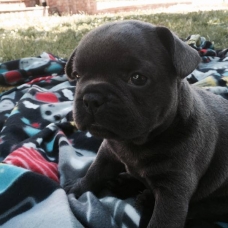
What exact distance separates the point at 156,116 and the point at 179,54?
0.93ft

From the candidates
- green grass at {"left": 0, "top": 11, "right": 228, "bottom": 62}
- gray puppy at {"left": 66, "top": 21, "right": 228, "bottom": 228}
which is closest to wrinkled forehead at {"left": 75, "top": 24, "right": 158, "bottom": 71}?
gray puppy at {"left": 66, "top": 21, "right": 228, "bottom": 228}

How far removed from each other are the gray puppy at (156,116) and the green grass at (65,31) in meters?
2.86

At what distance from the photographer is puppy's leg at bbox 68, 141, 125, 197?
6.97 feet

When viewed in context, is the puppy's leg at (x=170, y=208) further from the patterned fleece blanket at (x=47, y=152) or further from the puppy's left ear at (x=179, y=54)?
the puppy's left ear at (x=179, y=54)

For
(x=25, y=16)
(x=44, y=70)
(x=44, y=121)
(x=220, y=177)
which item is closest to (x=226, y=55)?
(x=44, y=70)

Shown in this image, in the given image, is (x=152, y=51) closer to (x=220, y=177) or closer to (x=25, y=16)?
(x=220, y=177)

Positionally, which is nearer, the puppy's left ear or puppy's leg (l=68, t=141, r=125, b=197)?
the puppy's left ear

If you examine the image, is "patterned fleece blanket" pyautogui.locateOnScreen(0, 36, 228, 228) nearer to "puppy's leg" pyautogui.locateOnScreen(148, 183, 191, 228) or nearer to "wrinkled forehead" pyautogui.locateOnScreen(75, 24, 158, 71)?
"puppy's leg" pyautogui.locateOnScreen(148, 183, 191, 228)

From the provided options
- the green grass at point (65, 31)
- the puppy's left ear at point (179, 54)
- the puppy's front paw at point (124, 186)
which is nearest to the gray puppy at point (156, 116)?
the puppy's left ear at point (179, 54)

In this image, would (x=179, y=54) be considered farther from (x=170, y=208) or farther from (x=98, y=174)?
(x=98, y=174)

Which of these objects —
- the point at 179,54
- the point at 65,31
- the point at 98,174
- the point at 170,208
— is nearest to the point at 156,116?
the point at 179,54

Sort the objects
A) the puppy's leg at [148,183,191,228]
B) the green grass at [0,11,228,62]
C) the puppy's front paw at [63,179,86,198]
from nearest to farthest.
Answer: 1. the puppy's leg at [148,183,191,228]
2. the puppy's front paw at [63,179,86,198]
3. the green grass at [0,11,228,62]

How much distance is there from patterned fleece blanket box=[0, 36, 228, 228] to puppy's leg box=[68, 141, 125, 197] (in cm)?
7

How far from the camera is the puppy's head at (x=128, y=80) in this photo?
1603 mm
